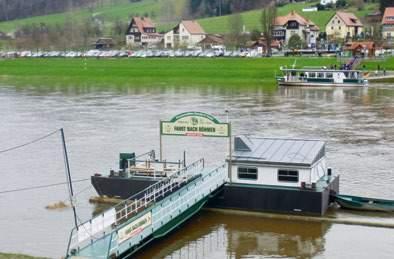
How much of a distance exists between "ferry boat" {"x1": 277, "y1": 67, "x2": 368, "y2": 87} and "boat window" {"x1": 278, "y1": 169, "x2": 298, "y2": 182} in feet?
199

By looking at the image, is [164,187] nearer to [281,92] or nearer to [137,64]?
[281,92]

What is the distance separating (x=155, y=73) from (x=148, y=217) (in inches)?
3366

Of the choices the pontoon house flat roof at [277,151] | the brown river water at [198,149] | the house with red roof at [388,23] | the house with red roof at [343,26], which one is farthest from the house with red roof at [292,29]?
the pontoon house flat roof at [277,151]

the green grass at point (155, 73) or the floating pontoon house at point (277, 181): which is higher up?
the floating pontoon house at point (277, 181)

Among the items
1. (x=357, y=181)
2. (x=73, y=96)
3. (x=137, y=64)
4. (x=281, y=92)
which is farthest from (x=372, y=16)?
(x=357, y=181)

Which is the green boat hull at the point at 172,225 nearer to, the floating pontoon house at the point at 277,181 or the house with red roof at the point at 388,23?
the floating pontoon house at the point at 277,181

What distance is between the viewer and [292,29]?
172500 millimetres

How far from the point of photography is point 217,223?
26438 mm

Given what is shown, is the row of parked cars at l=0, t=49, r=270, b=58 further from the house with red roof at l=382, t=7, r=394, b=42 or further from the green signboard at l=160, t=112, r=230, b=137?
the green signboard at l=160, t=112, r=230, b=137

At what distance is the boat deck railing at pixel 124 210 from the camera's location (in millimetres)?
21656

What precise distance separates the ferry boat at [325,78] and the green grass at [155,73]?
8.18 feet

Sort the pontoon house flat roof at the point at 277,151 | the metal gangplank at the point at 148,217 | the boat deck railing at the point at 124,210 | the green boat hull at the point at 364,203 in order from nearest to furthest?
the metal gangplank at the point at 148,217 < the boat deck railing at the point at 124,210 < the green boat hull at the point at 364,203 < the pontoon house flat roof at the point at 277,151

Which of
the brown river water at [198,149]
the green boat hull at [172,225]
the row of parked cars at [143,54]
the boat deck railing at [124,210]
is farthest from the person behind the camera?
the row of parked cars at [143,54]

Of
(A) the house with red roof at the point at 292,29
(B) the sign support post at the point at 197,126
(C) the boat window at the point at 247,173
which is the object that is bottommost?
(C) the boat window at the point at 247,173
